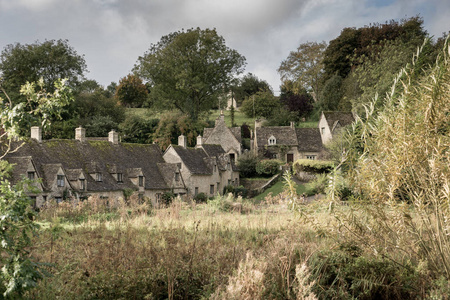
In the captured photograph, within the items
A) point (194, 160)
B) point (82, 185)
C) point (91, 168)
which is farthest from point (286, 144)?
point (82, 185)

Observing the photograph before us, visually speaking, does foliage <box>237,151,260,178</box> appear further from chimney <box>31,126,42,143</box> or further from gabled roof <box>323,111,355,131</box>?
chimney <box>31,126,42,143</box>

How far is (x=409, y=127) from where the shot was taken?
21.7 ft

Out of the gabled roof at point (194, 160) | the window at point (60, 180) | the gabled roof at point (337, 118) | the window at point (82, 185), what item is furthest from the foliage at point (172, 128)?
the window at point (60, 180)

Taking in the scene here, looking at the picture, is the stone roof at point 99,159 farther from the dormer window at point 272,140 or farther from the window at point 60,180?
the dormer window at point 272,140

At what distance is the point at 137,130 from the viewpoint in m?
53.2

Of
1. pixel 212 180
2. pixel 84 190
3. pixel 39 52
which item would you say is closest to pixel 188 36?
pixel 39 52

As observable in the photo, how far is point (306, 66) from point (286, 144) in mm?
24267

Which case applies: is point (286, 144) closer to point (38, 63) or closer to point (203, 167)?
point (203, 167)

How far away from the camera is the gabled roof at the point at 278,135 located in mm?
51062

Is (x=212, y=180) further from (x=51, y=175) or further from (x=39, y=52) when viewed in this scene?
(x=39, y=52)

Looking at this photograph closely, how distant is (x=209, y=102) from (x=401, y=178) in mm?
50659

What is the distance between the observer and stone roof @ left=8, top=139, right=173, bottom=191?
95.8ft

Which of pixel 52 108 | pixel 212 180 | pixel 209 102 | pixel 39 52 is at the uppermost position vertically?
pixel 39 52

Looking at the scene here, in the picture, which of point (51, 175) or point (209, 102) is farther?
point (209, 102)
